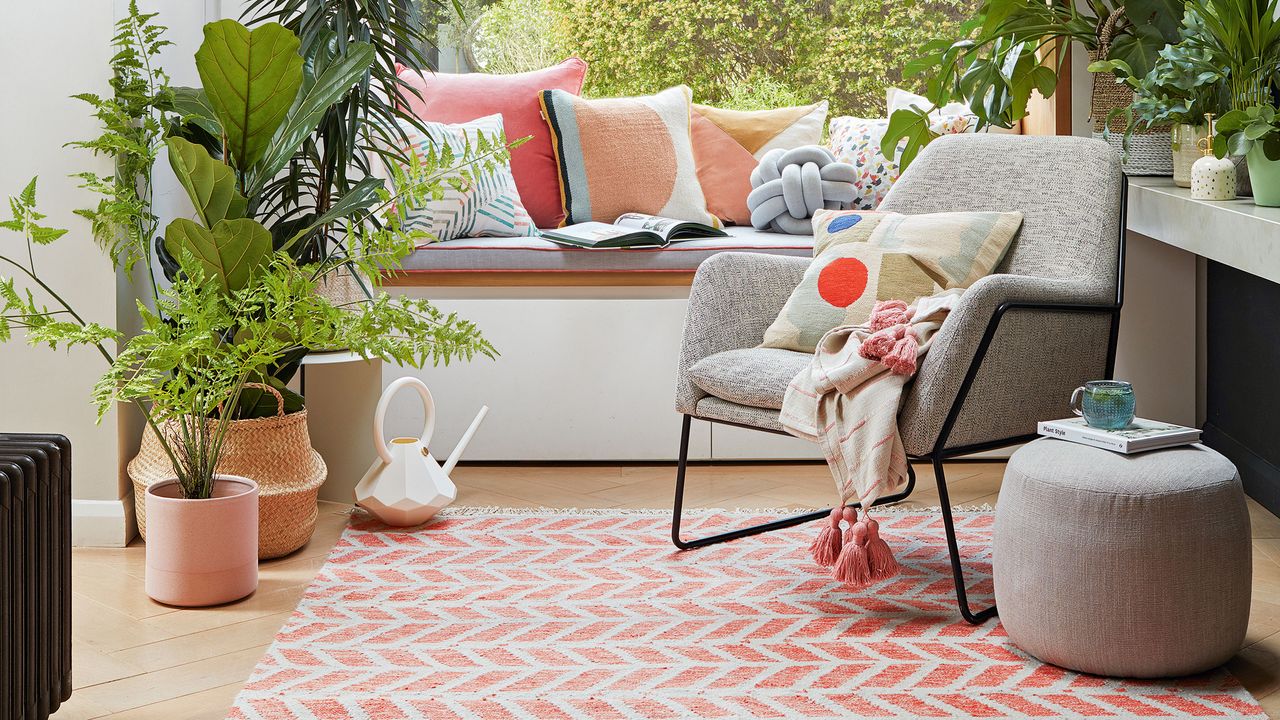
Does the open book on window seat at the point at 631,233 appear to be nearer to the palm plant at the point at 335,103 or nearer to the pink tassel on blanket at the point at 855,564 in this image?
the palm plant at the point at 335,103

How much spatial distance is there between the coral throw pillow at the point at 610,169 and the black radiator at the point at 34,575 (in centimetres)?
227

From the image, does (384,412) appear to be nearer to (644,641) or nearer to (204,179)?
(204,179)

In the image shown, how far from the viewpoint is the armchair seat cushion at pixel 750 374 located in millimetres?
2430

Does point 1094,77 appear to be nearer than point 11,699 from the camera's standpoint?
No

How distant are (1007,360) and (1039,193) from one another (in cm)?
53

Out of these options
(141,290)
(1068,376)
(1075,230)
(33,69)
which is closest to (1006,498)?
(1068,376)

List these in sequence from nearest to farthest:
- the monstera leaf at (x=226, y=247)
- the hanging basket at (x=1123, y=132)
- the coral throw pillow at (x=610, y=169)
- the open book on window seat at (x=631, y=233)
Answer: the monstera leaf at (x=226, y=247), the hanging basket at (x=1123, y=132), the open book on window seat at (x=631, y=233), the coral throw pillow at (x=610, y=169)

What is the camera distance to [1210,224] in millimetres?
2545

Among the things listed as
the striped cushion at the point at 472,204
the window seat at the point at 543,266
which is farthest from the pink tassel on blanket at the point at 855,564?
the striped cushion at the point at 472,204

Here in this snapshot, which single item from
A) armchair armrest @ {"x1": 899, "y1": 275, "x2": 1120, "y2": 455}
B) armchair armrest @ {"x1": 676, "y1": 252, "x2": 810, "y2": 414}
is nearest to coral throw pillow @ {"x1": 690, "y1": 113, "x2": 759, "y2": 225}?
armchair armrest @ {"x1": 676, "y1": 252, "x2": 810, "y2": 414}

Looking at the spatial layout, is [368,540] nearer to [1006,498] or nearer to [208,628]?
[208,628]

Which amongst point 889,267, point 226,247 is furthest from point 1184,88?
point 226,247

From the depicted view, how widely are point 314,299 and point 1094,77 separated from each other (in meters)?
2.15

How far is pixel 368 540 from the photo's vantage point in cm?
282
